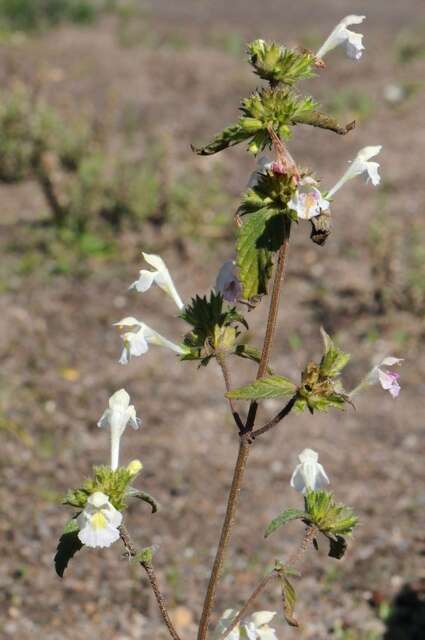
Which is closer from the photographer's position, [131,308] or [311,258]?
[131,308]

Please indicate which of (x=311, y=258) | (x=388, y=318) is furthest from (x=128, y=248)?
(x=388, y=318)

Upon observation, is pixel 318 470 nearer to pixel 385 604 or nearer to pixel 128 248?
pixel 385 604

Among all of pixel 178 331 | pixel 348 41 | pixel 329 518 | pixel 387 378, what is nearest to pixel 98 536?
pixel 329 518

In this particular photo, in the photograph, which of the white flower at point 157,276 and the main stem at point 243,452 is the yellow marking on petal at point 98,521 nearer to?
the main stem at point 243,452

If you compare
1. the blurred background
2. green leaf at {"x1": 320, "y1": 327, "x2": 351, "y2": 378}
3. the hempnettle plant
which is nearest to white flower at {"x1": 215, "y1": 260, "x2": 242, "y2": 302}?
the hempnettle plant

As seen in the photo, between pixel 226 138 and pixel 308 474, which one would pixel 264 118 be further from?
pixel 308 474

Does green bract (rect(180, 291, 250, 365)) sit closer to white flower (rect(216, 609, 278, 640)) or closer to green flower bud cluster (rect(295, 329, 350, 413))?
green flower bud cluster (rect(295, 329, 350, 413))

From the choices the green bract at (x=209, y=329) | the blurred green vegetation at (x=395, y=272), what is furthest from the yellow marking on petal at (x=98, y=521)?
the blurred green vegetation at (x=395, y=272)

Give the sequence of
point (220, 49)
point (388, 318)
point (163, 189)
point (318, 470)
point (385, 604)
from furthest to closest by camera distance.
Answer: point (220, 49), point (163, 189), point (388, 318), point (385, 604), point (318, 470)
